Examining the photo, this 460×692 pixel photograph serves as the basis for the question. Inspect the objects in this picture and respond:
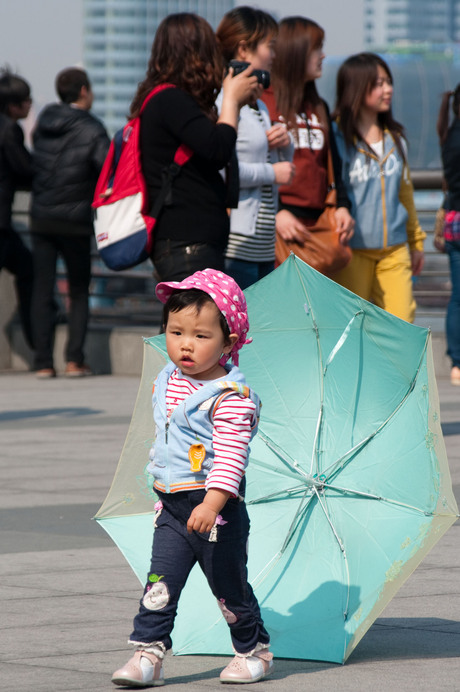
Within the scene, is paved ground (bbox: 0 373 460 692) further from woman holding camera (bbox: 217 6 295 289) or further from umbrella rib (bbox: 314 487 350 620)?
woman holding camera (bbox: 217 6 295 289)

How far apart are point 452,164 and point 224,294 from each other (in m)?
6.76

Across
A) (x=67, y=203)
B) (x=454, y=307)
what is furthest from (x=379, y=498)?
(x=67, y=203)

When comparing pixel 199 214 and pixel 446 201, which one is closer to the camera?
pixel 199 214

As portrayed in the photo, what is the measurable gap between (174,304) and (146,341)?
1.55ft

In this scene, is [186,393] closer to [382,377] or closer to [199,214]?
[382,377]

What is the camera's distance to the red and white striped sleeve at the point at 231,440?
130 inches

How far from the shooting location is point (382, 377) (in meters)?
3.85

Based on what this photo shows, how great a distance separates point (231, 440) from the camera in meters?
3.31

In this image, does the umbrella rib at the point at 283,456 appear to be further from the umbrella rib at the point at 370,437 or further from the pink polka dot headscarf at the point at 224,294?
the pink polka dot headscarf at the point at 224,294

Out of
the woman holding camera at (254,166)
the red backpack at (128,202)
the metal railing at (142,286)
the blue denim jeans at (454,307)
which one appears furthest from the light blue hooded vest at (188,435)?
the metal railing at (142,286)

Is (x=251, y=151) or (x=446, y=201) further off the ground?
(x=251, y=151)

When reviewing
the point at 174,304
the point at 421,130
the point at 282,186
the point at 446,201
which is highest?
the point at 174,304

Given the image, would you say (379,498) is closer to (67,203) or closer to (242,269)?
(242,269)

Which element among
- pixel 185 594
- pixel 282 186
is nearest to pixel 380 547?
pixel 185 594
